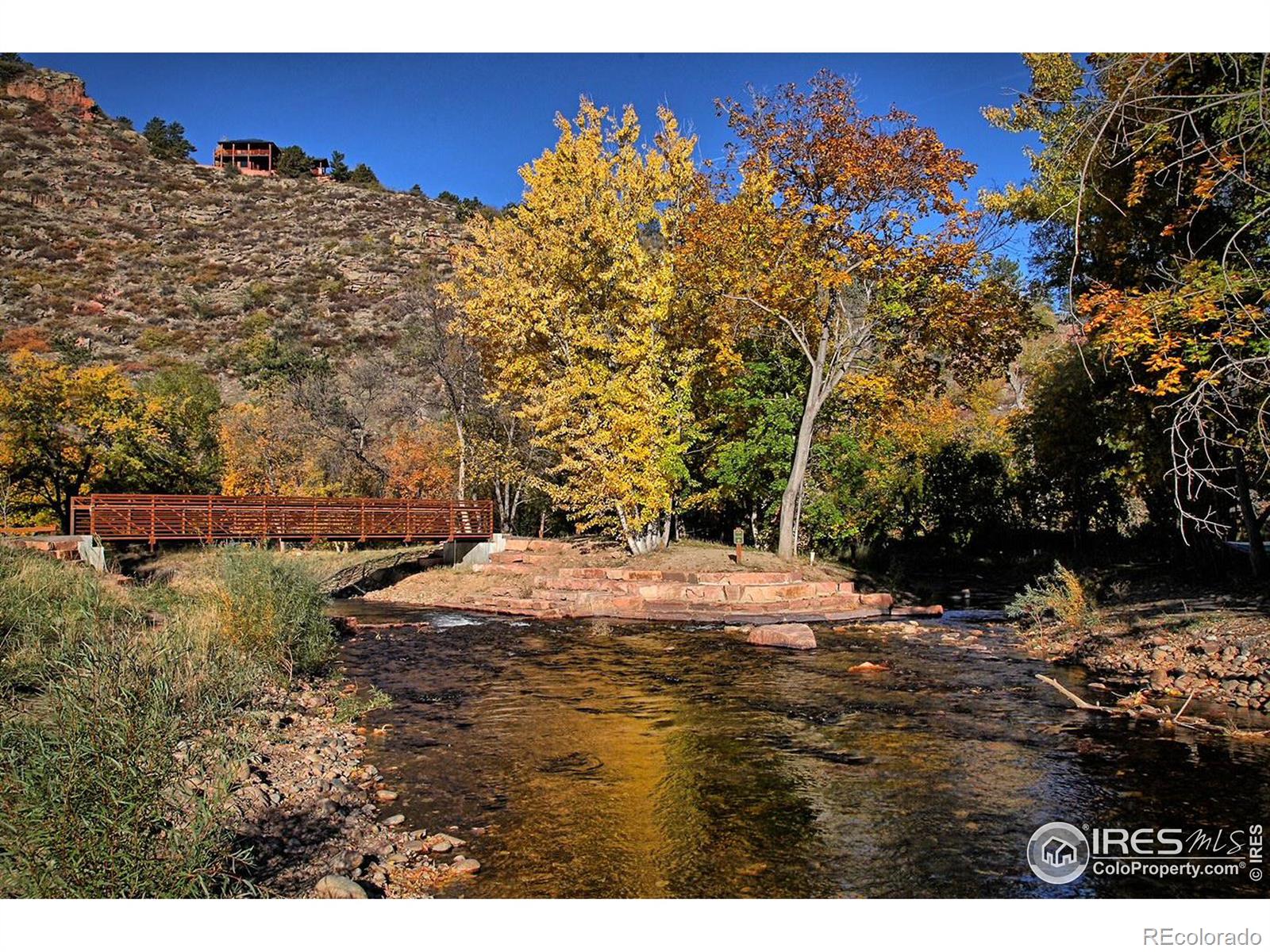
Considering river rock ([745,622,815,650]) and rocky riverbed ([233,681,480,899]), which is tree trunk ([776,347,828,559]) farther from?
rocky riverbed ([233,681,480,899])

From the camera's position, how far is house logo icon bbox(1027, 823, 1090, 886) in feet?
17.7

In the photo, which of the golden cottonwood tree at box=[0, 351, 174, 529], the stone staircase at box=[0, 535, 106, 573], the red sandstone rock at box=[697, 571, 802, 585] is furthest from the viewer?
the golden cottonwood tree at box=[0, 351, 174, 529]

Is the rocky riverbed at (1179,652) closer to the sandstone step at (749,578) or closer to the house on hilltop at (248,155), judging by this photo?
the sandstone step at (749,578)

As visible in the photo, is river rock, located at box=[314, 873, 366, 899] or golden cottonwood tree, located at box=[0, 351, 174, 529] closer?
river rock, located at box=[314, 873, 366, 899]

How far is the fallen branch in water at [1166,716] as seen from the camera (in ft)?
26.9

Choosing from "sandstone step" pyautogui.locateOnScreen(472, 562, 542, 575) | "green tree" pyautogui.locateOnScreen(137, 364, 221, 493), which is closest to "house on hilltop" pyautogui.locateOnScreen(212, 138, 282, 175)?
Result: "green tree" pyautogui.locateOnScreen(137, 364, 221, 493)

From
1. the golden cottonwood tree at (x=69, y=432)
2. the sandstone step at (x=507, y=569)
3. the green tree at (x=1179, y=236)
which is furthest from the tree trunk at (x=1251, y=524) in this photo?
the golden cottonwood tree at (x=69, y=432)

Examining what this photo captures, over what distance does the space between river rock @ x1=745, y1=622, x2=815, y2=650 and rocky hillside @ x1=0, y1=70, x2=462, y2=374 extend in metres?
42.3

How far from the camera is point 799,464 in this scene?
21094 millimetres

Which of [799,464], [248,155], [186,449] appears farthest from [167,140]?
[799,464]

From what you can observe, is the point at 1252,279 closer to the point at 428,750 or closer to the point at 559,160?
the point at 428,750

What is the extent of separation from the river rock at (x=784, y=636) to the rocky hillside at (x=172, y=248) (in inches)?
1665

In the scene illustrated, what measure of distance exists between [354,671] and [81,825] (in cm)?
811

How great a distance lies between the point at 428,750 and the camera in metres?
8.17
